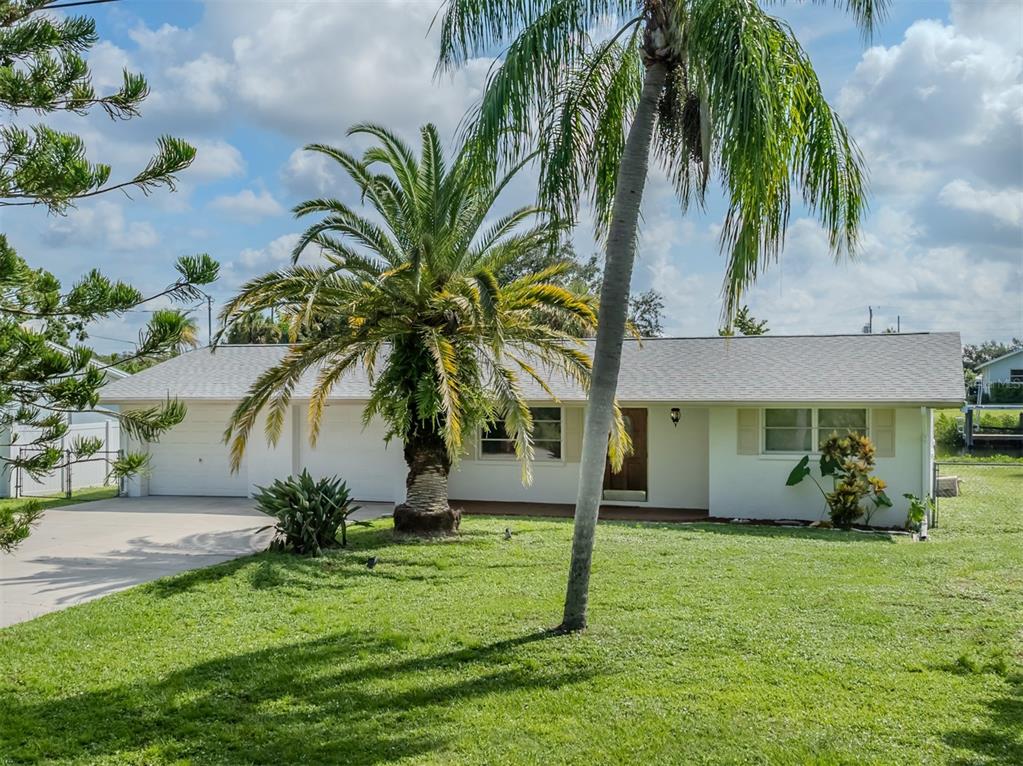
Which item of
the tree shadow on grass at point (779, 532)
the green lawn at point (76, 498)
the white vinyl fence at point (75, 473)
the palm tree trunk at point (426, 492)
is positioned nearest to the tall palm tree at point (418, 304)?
the palm tree trunk at point (426, 492)

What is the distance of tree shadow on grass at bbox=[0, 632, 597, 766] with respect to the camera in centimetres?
554

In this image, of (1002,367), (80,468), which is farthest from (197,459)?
(1002,367)

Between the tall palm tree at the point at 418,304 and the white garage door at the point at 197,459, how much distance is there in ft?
24.8

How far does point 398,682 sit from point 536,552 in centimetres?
572

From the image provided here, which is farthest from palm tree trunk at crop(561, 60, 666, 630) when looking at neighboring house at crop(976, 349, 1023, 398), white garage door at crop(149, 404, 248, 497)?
neighboring house at crop(976, 349, 1023, 398)

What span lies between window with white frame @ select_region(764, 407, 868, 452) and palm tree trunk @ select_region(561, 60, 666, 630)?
9261mm

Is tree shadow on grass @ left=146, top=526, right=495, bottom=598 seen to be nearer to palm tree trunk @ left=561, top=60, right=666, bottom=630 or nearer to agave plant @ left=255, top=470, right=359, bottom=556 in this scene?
agave plant @ left=255, top=470, right=359, bottom=556

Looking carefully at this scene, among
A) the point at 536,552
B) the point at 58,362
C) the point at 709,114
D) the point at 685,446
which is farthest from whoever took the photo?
the point at 685,446

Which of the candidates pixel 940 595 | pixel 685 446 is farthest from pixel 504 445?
pixel 940 595

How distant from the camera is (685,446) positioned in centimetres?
1762

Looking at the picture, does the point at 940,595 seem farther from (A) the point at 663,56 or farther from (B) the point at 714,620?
(A) the point at 663,56

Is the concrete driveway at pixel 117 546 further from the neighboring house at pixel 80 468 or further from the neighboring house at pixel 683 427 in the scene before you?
the neighboring house at pixel 80 468

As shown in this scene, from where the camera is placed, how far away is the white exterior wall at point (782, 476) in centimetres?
1532

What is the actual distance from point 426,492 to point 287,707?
7355 millimetres
